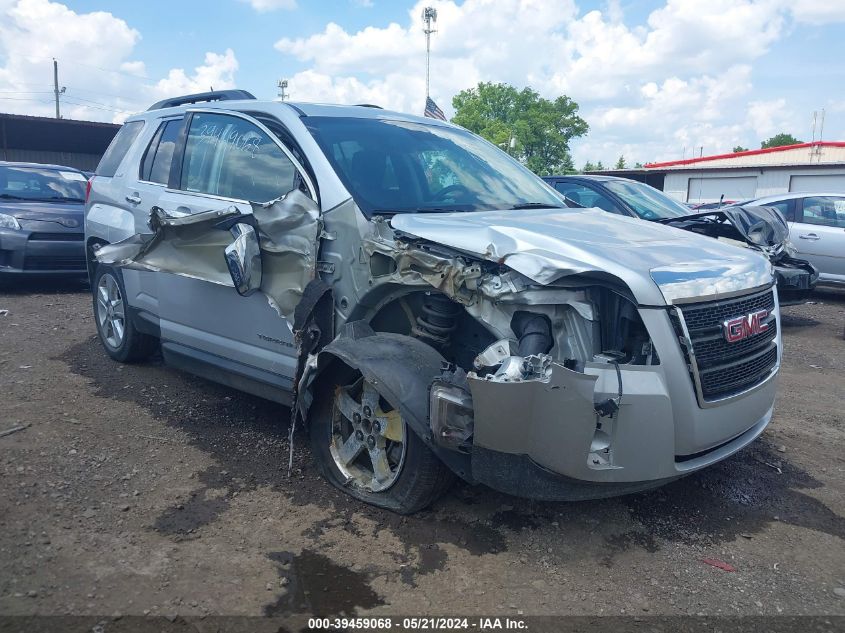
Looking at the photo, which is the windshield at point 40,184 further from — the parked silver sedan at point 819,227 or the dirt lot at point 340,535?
the parked silver sedan at point 819,227

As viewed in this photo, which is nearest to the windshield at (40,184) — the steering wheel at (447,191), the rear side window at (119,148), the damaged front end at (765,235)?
the rear side window at (119,148)

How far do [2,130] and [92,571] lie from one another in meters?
24.4

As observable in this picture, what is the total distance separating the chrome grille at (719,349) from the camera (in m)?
3.06

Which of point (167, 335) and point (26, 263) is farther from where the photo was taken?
point (26, 263)

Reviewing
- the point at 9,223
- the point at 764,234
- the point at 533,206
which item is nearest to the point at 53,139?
the point at 9,223

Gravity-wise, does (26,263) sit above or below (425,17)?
below

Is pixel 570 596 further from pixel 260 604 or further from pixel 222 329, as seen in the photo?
pixel 222 329

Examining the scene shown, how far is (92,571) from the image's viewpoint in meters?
3.00

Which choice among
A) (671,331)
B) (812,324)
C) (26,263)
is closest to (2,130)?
(26,263)

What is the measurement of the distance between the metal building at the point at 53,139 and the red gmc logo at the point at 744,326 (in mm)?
22697

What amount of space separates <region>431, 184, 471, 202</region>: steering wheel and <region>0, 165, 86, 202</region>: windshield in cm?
785

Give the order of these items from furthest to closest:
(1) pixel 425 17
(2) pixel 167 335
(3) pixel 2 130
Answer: (1) pixel 425 17 < (3) pixel 2 130 < (2) pixel 167 335

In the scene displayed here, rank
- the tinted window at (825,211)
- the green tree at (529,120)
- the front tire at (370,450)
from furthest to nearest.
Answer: the green tree at (529,120), the tinted window at (825,211), the front tire at (370,450)

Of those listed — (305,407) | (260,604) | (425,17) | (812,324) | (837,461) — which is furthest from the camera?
(425,17)
